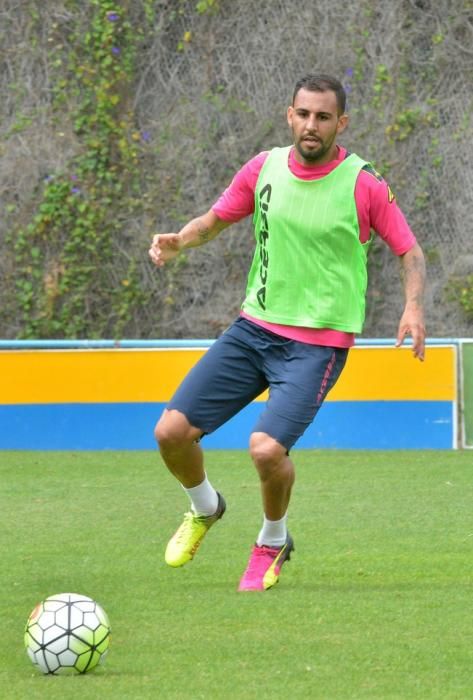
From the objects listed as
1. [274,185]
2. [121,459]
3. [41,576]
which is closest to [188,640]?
[41,576]

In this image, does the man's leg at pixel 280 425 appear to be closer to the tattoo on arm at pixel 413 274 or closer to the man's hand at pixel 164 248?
the tattoo on arm at pixel 413 274

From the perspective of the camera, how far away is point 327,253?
5.66 metres

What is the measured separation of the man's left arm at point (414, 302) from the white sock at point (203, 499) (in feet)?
3.52

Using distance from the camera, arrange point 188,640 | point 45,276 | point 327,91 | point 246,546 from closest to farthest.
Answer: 1. point 188,640
2. point 327,91
3. point 246,546
4. point 45,276

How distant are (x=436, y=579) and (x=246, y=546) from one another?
119 centimetres

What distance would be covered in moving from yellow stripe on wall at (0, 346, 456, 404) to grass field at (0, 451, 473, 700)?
0.85 meters

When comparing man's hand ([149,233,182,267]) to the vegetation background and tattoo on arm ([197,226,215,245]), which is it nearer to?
tattoo on arm ([197,226,215,245])

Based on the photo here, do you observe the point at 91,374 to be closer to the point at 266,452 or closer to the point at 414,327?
the point at 266,452

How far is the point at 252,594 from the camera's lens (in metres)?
5.61

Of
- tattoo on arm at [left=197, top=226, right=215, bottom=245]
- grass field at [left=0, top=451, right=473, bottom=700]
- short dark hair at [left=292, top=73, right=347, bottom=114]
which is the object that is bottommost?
grass field at [left=0, top=451, right=473, bottom=700]

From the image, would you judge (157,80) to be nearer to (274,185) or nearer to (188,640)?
(274,185)

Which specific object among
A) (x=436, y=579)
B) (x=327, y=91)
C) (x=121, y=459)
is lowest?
(x=121, y=459)

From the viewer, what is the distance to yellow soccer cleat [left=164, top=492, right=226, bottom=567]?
5.95m

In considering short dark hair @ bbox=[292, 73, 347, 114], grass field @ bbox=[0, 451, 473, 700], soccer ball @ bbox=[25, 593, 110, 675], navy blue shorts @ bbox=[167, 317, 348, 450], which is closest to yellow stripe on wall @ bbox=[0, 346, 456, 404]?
grass field @ bbox=[0, 451, 473, 700]
